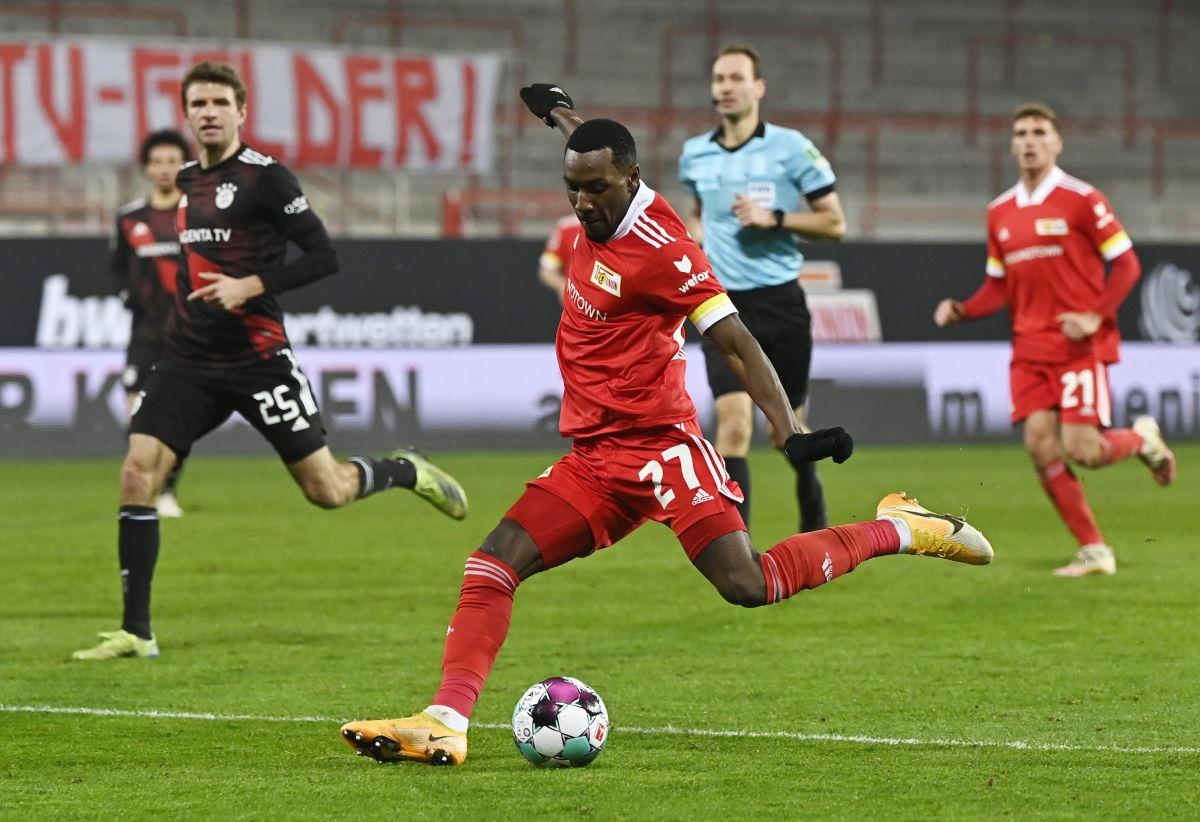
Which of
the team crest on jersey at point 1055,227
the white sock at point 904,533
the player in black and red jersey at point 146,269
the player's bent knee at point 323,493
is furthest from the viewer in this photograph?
the player in black and red jersey at point 146,269

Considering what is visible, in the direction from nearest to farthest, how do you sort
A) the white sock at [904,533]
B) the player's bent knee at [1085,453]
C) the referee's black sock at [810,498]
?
the white sock at [904,533], the referee's black sock at [810,498], the player's bent knee at [1085,453]

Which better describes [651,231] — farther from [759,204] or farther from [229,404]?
[759,204]

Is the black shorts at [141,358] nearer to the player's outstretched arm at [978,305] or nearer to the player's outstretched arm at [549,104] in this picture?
the player's outstretched arm at [978,305]

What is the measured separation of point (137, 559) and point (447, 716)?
265 cm

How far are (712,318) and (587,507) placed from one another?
70cm

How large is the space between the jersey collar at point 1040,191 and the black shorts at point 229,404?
4314 millimetres

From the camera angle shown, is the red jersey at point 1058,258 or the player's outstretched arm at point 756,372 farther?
the red jersey at point 1058,258

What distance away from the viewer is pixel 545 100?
6816 millimetres

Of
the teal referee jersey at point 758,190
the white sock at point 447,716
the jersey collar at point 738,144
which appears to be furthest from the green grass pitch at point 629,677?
the jersey collar at point 738,144

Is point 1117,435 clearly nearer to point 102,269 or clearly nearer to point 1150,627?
point 1150,627

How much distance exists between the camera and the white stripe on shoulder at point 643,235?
18.2 ft

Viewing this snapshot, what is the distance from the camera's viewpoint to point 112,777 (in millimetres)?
5438

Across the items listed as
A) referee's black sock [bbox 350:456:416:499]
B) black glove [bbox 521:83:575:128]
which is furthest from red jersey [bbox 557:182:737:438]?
referee's black sock [bbox 350:456:416:499]

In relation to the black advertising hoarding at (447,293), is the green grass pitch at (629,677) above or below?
below
